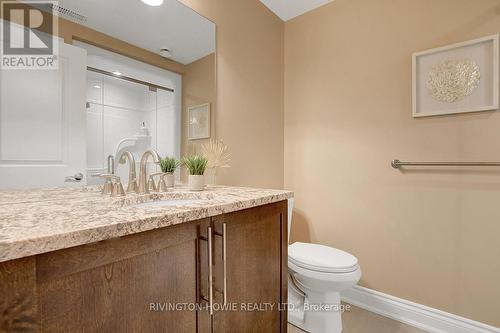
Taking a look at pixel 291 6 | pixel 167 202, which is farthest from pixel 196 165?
pixel 291 6

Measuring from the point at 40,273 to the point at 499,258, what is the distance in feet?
6.79

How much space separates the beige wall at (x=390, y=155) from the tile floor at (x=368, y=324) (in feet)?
0.62

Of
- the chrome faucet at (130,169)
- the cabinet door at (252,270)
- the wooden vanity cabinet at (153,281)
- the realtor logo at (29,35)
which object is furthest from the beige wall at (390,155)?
the realtor logo at (29,35)

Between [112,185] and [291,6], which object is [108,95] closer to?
[112,185]

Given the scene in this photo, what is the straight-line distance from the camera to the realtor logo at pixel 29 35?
855 mm

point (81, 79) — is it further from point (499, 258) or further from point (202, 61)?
point (499, 258)

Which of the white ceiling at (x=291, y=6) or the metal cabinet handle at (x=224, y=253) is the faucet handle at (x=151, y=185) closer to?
the metal cabinet handle at (x=224, y=253)

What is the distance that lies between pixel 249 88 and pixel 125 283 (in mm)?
1598

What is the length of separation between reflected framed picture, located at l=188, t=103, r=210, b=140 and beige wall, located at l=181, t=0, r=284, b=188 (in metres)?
0.09

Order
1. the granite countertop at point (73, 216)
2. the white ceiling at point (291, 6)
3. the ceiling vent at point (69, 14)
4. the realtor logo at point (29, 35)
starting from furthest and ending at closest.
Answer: the white ceiling at point (291, 6) < the ceiling vent at point (69, 14) < the realtor logo at point (29, 35) < the granite countertop at point (73, 216)

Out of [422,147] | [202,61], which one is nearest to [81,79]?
[202,61]

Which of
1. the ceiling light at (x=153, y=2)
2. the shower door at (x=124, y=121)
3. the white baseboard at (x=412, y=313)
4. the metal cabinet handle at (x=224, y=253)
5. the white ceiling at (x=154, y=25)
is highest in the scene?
the ceiling light at (x=153, y=2)

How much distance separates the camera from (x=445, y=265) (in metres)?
1.54

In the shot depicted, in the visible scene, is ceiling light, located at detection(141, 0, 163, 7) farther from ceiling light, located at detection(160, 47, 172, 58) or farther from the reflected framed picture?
the reflected framed picture
